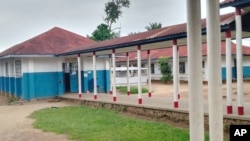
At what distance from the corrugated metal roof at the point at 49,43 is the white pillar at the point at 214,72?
49.1ft

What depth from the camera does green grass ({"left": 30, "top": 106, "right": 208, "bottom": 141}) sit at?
804cm

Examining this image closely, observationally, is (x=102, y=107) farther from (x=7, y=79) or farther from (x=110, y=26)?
(x=110, y=26)

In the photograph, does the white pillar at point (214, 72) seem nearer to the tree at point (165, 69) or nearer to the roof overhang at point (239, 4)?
the roof overhang at point (239, 4)

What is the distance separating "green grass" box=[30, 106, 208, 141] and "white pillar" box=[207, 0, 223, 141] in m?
3.31

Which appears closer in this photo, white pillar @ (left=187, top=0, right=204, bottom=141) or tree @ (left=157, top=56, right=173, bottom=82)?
white pillar @ (left=187, top=0, right=204, bottom=141)

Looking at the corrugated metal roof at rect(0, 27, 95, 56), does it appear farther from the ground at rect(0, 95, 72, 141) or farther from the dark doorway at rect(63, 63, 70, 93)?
the ground at rect(0, 95, 72, 141)

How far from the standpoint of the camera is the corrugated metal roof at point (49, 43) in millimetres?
18375

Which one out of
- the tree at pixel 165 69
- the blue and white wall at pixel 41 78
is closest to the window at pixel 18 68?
the blue and white wall at pixel 41 78

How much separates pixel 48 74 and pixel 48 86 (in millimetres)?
770

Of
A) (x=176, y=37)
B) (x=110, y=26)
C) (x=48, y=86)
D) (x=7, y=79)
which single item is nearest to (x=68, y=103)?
(x=48, y=86)

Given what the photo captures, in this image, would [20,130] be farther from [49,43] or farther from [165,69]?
[165,69]

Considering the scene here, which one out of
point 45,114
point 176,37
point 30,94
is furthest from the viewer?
point 30,94

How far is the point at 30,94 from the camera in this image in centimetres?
1817

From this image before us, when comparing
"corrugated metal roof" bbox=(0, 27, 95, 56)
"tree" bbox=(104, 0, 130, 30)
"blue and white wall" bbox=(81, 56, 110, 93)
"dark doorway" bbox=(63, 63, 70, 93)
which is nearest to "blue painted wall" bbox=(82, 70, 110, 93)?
"blue and white wall" bbox=(81, 56, 110, 93)
